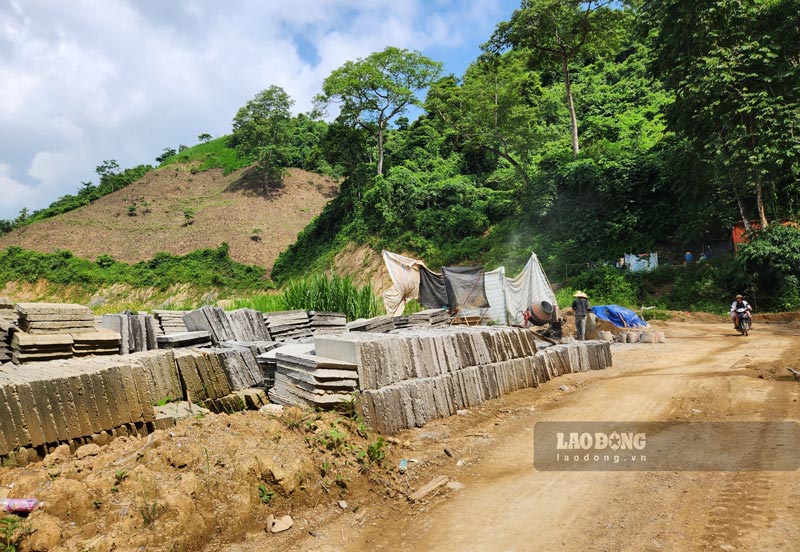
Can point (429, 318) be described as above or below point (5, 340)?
below

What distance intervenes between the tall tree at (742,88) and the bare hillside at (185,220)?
3886 cm

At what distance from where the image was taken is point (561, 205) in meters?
27.4

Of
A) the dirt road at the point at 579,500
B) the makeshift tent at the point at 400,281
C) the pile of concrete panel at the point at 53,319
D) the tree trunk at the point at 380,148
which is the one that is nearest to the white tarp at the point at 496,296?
the makeshift tent at the point at 400,281

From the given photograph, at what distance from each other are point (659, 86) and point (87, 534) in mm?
41583

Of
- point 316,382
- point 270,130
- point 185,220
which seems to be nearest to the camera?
point 316,382

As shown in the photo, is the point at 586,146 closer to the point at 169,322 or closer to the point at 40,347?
the point at 169,322

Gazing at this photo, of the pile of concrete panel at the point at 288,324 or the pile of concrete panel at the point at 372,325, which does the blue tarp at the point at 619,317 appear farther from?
the pile of concrete panel at the point at 288,324

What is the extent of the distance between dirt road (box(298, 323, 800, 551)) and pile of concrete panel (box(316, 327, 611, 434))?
33cm

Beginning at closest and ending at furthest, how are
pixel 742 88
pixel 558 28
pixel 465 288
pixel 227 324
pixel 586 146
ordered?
pixel 227 324, pixel 465 288, pixel 742 88, pixel 558 28, pixel 586 146

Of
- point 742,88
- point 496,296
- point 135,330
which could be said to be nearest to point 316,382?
point 135,330

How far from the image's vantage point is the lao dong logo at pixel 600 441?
559 centimetres

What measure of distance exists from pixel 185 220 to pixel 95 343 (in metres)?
50.9

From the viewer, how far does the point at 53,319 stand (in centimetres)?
681

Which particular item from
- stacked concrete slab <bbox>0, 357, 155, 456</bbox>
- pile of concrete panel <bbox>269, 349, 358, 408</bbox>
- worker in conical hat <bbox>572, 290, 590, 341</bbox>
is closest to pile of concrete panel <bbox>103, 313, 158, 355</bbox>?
stacked concrete slab <bbox>0, 357, 155, 456</bbox>
